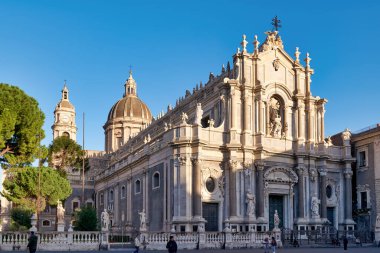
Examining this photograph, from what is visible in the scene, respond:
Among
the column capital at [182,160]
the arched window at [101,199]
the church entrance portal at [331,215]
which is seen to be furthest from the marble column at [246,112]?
the arched window at [101,199]

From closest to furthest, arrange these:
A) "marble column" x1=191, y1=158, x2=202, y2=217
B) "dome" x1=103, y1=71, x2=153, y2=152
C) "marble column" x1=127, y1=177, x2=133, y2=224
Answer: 1. "marble column" x1=191, y1=158, x2=202, y2=217
2. "marble column" x1=127, y1=177, x2=133, y2=224
3. "dome" x1=103, y1=71, x2=153, y2=152

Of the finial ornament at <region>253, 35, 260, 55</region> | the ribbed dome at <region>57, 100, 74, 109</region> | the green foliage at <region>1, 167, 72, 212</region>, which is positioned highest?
the ribbed dome at <region>57, 100, 74, 109</region>

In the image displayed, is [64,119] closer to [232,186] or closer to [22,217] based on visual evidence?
[22,217]

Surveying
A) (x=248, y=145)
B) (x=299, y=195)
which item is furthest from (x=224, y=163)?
(x=299, y=195)

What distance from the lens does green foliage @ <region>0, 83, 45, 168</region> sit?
37.7m

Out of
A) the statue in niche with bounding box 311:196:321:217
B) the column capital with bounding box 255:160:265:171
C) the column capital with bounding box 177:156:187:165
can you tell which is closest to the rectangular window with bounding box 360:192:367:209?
the statue in niche with bounding box 311:196:321:217

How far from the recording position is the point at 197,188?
135 feet

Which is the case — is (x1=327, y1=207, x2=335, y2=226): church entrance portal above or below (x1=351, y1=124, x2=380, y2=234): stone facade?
below

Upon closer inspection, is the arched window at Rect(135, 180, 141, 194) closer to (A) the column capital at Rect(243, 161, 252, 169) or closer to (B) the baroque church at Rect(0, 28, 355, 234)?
(B) the baroque church at Rect(0, 28, 355, 234)

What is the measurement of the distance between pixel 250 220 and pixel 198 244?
6.95 meters

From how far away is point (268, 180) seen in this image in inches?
1759

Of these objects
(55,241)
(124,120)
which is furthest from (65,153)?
(55,241)

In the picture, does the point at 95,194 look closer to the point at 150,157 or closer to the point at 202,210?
the point at 150,157

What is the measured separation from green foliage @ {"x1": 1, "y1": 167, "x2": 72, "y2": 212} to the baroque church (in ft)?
25.3
